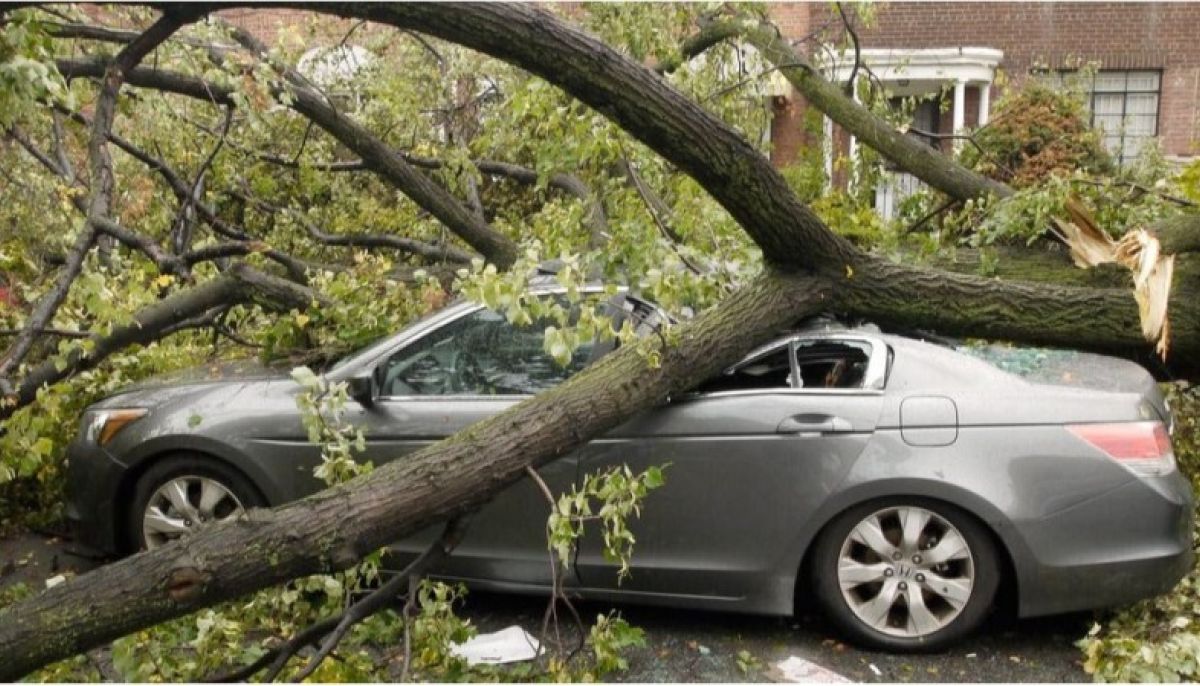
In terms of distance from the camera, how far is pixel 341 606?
4.04 meters

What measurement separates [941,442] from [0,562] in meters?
A: 4.79

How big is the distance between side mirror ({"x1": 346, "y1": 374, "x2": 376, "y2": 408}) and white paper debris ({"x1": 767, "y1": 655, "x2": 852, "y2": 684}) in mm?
2075

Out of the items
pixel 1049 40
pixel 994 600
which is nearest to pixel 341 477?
pixel 994 600

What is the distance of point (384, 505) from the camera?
131 inches

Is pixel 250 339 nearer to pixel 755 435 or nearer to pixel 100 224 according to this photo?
pixel 100 224

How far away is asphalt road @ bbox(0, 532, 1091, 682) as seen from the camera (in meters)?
4.18

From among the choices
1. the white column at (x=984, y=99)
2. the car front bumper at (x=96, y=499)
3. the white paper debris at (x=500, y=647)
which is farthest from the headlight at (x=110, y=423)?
the white column at (x=984, y=99)

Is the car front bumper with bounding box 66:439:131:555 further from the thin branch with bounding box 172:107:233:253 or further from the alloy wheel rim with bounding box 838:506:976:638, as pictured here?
the alloy wheel rim with bounding box 838:506:976:638

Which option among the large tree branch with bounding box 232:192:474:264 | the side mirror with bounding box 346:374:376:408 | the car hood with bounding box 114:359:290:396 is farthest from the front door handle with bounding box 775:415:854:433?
the large tree branch with bounding box 232:192:474:264

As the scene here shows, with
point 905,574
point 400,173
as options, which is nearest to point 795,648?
→ point 905,574

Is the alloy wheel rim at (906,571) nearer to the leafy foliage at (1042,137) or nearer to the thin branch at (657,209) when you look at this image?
the thin branch at (657,209)

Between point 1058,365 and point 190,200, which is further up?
point 190,200

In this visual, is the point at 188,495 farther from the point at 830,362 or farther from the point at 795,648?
the point at 830,362

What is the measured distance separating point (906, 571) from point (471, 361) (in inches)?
82.1
